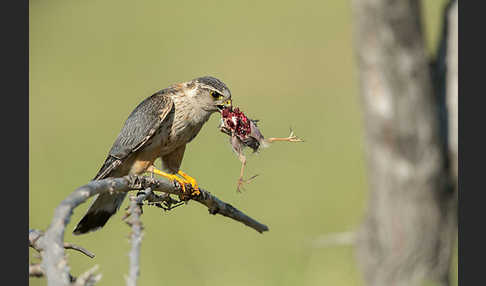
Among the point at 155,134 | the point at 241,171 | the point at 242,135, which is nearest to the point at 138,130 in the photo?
the point at 155,134

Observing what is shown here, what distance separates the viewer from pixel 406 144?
4.86 m

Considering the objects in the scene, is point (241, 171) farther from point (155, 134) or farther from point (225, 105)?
point (155, 134)

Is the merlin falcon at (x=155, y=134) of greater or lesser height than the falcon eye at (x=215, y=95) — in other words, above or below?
below

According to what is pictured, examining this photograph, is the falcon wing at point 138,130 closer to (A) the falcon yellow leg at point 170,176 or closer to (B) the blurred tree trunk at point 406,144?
(A) the falcon yellow leg at point 170,176

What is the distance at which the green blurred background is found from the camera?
7.98 m

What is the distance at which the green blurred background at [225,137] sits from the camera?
26.2ft

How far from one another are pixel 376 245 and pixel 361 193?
4516mm

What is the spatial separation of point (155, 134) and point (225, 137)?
62 cm

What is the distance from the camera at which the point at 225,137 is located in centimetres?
420

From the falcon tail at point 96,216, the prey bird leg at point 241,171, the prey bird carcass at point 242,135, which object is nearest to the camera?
the prey bird leg at point 241,171

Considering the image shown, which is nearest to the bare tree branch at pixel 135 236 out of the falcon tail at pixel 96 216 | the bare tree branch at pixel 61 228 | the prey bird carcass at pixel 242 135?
the bare tree branch at pixel 61 228

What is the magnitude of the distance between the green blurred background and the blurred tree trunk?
0.53m
